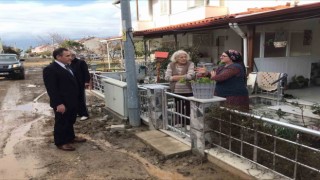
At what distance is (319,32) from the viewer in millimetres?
11469

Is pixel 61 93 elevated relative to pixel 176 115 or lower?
elevated

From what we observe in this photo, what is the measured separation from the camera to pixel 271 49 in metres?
11.0

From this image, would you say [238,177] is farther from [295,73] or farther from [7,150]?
[295,73]

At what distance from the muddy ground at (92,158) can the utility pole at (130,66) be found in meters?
0.29

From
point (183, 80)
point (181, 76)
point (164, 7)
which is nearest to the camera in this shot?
point (183, 80)

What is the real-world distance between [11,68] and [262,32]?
560 inches

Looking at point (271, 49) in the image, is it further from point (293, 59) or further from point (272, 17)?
point (272, 17)

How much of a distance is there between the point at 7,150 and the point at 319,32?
1083 cm

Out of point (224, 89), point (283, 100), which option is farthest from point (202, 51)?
point (224, 89)

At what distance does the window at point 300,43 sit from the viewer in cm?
1148

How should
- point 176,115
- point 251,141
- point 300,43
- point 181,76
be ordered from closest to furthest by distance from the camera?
point 251,141 → point 181,76 → point 176,115 → point 300,43

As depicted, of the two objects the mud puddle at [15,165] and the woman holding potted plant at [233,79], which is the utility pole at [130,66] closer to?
the woman holding potted plant at [233,79]

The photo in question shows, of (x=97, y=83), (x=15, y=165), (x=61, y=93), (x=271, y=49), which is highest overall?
(x=271, y=49)

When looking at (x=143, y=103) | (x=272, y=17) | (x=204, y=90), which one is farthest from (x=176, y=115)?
(x=272, y=17)
